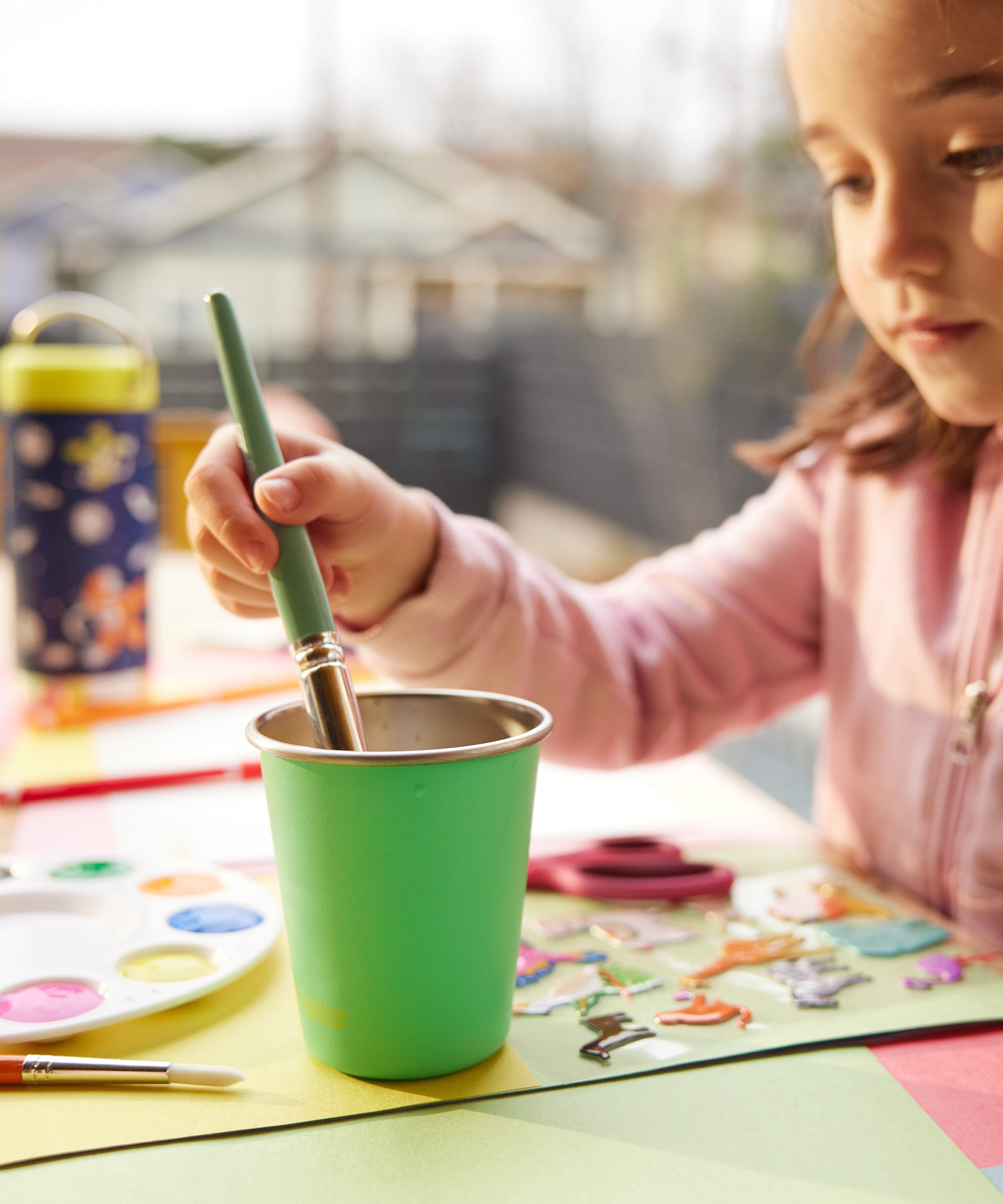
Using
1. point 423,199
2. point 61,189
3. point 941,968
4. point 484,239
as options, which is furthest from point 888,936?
point 61,189

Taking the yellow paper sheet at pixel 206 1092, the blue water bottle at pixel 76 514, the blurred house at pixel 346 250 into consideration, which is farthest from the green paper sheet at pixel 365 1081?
the blurred house at pixel 346 250

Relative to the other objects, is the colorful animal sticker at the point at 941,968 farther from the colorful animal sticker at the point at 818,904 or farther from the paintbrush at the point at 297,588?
the paintbrush at the point at 297,588

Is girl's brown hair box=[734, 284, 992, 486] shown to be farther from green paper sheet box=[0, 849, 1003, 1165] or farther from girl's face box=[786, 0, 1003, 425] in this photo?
green paper sheet box=[0, 849, 1003, 1165]

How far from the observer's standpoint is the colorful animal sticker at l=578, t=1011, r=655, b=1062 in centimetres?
37

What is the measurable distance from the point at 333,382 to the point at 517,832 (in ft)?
21.0

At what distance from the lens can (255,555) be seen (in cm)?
41

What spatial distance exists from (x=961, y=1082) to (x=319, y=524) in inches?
12.8

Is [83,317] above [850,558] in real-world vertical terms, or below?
above

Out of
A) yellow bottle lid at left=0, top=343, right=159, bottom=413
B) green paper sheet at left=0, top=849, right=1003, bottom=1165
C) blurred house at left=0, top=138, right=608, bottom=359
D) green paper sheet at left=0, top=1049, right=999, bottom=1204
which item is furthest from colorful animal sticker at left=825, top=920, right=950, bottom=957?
blurred house at left=0, top=138, right=608, bottom=359

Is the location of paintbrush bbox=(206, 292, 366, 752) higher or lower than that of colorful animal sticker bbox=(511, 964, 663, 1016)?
higher

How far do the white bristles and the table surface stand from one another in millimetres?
27

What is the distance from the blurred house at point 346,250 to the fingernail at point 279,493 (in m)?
8.79

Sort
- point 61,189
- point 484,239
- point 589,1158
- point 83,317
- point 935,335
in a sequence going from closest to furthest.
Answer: point 589,1158 → point 935,335 → point 83,317 → point 484,239 → point 61,189

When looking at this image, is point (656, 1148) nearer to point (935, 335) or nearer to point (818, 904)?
point (818, 904)
